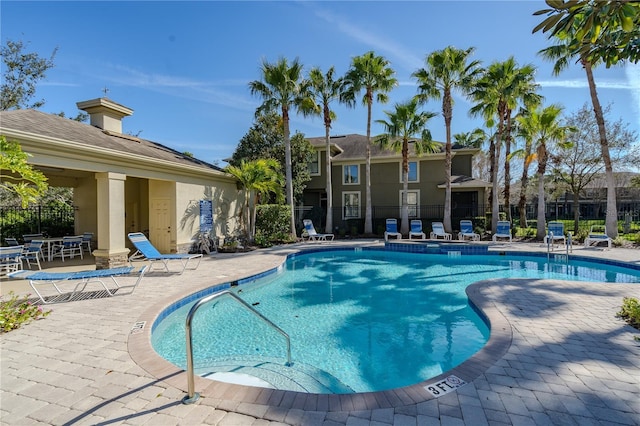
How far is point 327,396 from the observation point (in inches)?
123

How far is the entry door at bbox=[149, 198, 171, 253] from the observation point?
42.1 feet

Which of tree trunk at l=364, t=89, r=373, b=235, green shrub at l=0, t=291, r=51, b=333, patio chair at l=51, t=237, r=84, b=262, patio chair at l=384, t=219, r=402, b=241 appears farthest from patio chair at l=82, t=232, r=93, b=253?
patio chair at l=384, t=219, r=402, b=241

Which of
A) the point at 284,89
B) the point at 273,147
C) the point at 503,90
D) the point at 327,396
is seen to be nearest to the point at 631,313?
the point at 327,396

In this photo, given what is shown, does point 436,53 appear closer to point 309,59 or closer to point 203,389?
point 309,59

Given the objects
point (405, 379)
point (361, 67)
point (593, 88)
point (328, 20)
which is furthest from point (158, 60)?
point (593, 88)

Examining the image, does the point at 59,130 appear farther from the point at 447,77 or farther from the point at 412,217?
the point at 412,217

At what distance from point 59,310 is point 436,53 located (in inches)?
789

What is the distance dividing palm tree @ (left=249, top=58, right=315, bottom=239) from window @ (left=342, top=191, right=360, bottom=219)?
7315mm

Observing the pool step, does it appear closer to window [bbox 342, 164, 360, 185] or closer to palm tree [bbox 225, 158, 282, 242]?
palm tree [bbox 225, 158, 282, 242]

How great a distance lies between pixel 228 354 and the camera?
509cm

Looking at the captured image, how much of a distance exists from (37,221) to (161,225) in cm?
719

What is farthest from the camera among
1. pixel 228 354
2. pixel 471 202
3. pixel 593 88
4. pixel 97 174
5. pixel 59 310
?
pixel 471 202

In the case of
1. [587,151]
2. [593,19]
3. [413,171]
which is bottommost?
[593,19]

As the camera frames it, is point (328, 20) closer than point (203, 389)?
No
